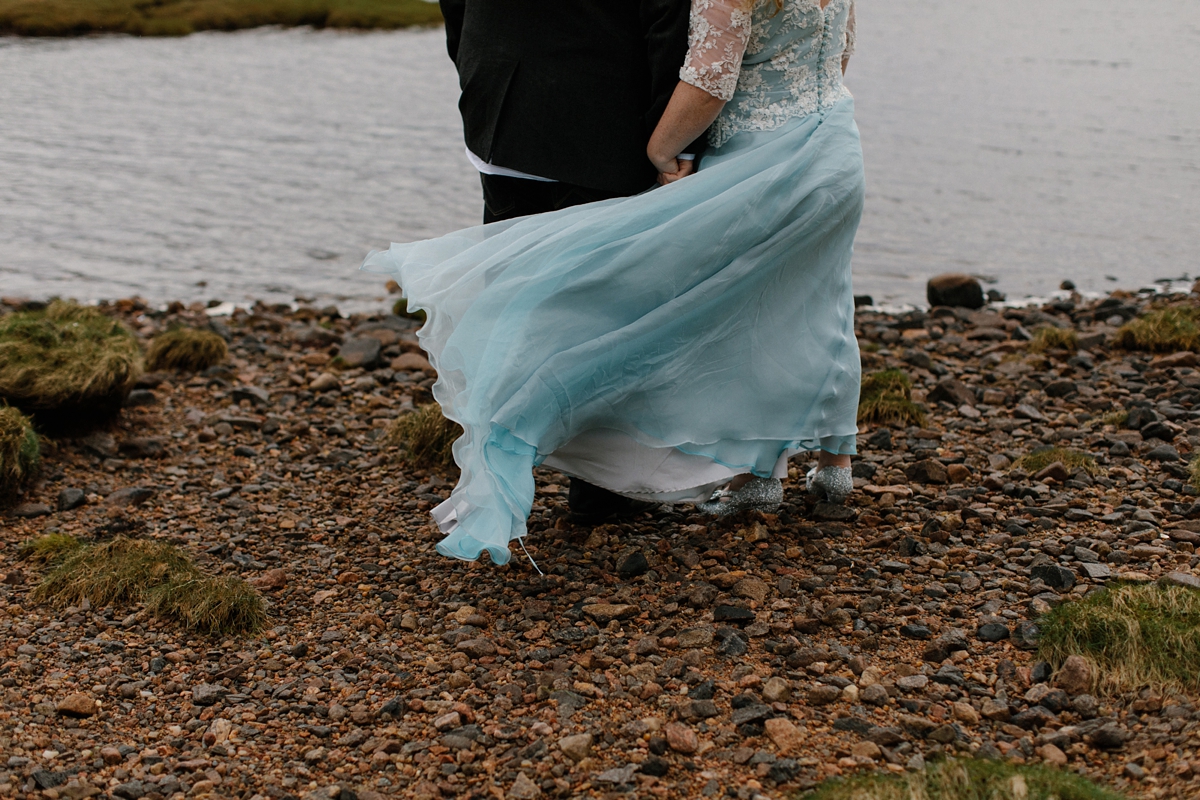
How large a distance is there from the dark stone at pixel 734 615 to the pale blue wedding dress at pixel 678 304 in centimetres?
53

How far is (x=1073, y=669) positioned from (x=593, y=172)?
7.64ft

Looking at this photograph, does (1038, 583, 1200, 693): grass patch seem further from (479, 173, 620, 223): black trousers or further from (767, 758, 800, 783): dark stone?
(479, 173, 620, 223): black trousers

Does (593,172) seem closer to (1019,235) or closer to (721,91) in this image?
(721,91)

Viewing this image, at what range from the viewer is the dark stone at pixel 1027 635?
358cm

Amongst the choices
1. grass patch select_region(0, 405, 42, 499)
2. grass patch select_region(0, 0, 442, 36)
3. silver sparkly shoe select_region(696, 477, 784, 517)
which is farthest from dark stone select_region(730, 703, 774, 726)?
grass patch select_region(0, 0, 442, 36)

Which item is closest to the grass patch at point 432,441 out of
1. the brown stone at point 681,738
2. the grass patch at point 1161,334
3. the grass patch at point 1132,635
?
the brown stone at point 681,738

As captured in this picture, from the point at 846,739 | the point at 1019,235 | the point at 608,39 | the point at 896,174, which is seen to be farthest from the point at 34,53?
the point at 846,739

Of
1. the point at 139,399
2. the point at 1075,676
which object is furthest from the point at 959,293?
the point at 139,399

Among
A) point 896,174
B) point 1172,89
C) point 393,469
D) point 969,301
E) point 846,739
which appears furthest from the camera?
point 1172,89

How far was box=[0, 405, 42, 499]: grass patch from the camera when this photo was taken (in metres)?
5.03

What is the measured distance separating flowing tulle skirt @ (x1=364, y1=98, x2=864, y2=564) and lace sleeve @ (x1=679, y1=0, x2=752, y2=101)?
37cm

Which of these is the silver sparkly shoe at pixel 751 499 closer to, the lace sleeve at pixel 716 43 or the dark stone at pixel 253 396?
the lace sleeve at pixel 716 43

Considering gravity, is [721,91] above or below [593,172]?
above

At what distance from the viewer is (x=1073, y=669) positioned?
3.34m
